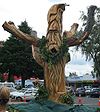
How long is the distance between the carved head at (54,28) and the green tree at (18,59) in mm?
54792

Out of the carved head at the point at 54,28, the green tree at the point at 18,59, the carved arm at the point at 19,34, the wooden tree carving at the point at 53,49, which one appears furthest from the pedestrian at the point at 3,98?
the green tree at the point at 18,59

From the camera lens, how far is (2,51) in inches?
2891

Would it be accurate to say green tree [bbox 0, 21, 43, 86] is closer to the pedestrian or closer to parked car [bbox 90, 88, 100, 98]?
parked car [bbox 90, 88, 100, 98]

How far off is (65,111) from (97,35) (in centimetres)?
3819

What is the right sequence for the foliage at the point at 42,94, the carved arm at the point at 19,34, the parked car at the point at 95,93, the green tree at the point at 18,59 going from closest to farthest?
the foliage at the point at 42,94 → the carved arm at the point at 19,34 → the parked car at the point at 95,93 → the green tree at the point at 18,59

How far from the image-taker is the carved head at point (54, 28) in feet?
51.3

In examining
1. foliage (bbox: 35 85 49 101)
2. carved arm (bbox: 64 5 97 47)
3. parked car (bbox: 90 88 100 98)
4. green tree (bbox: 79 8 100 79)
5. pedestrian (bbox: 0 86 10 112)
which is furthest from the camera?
parked car (bbox: 90 88 100 98)

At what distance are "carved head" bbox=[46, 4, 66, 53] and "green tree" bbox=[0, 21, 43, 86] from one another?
54.8 meters

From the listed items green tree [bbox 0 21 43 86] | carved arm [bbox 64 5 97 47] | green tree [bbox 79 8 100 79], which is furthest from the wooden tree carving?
green tree [bbox 0 21 43 86]

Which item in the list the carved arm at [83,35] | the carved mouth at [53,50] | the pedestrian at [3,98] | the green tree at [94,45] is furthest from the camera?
the green tree at [94,45]

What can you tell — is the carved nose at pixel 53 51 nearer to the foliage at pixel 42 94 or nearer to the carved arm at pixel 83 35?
the carved arm at pixel 83 35

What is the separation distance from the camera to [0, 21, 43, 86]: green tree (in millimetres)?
71062

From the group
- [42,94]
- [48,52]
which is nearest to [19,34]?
[48,52]

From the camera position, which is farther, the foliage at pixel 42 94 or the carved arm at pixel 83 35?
the carved arm at pixel 83 35
